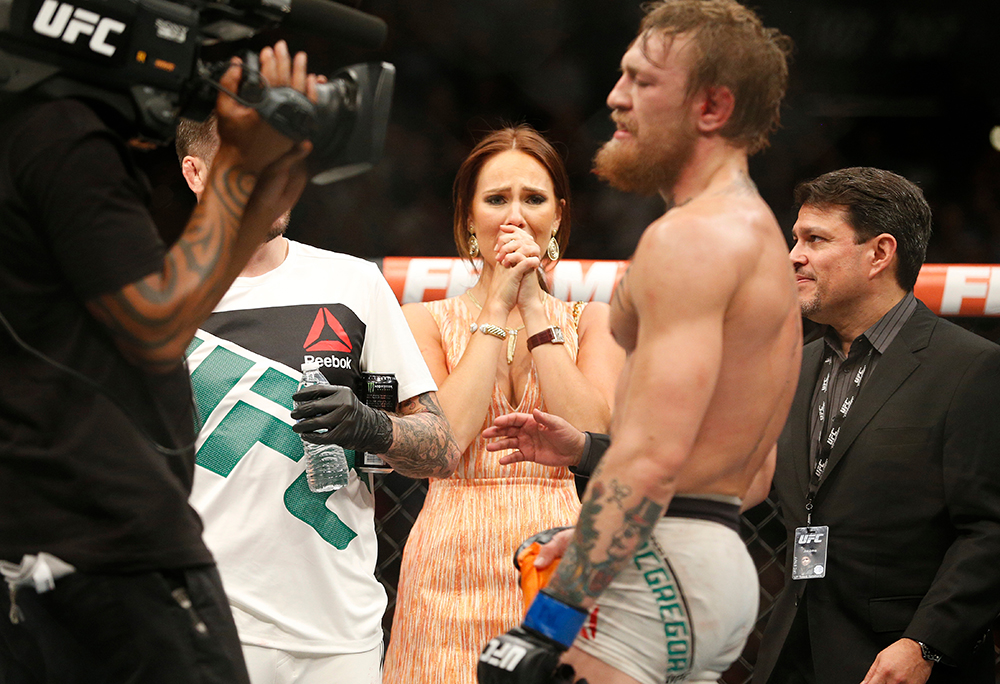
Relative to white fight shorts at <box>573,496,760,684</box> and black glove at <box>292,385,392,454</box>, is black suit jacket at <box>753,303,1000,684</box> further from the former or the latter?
black glove at <box>292,385,392,454</box>

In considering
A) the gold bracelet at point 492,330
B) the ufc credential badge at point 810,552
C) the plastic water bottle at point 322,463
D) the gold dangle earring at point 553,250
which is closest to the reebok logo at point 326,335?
the plastic water bottle at point 322,463

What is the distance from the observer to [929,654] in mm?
1859

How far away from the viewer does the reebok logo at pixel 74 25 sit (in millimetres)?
975

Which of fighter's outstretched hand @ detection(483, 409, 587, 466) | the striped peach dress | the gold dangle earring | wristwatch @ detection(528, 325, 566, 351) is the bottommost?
the striped peach dress

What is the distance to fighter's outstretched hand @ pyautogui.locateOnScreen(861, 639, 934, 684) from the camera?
1.84m

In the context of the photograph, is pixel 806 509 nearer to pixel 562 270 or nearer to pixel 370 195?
pixel 562 270

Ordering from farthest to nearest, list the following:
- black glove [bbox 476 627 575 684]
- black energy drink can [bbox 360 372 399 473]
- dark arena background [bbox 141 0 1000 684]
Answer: dark arena background [bbox 141 0 1000 684], black energy drink can [bbox 360 372 399 473], black glove [bbox 476 627 575 684]

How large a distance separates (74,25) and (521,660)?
877 mm

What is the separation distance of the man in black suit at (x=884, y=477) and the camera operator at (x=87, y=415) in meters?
1.40

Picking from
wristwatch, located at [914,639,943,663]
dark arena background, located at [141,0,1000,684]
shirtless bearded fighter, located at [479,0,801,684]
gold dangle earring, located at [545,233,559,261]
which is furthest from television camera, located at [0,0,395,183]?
dark arena background, located at [141,0,1000,684]

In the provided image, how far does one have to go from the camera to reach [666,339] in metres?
1.17

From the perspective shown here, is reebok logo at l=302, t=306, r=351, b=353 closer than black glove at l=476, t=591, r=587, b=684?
No

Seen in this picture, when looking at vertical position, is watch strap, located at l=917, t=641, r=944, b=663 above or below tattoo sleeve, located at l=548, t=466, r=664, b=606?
below

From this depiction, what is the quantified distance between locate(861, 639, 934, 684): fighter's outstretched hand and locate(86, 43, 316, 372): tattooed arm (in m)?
1.48
